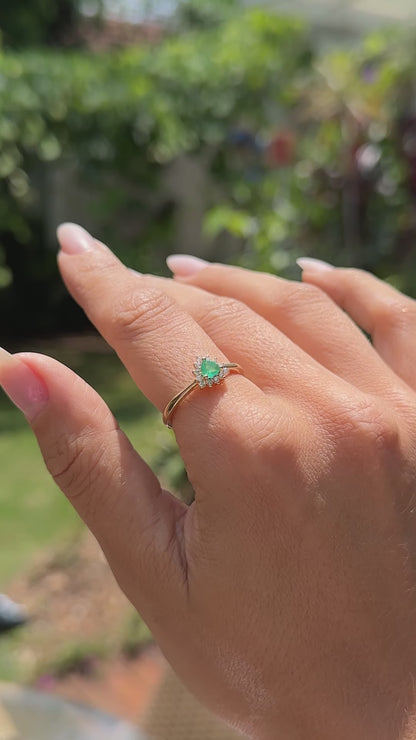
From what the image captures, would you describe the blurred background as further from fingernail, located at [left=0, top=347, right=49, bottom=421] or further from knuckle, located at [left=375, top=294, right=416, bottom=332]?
fingernail, located at [left=0, top=347, right=49, bottom=421]

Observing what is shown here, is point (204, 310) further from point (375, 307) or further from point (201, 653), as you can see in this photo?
point (201, 653)

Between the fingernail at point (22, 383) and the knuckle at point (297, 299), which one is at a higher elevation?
the fingernail at point (22, 383)

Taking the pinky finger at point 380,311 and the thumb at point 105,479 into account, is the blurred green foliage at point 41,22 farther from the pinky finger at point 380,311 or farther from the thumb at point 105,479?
the thumb at point 105,479

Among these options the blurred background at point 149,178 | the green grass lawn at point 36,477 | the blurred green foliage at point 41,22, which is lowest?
the green grass lawn at point 36,477

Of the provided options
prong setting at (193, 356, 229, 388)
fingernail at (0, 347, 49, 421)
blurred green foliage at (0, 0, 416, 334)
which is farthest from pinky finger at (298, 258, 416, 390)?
blurred green foliage at (0, 0, 416, 334)

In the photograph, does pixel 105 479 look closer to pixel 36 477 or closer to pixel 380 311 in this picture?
pixel 380 311

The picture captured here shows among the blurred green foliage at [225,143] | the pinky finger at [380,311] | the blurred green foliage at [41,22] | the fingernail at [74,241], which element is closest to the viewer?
the fingernail at [74,241]

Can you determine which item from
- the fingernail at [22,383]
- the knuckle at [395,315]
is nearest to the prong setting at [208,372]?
the fingernail at [22,383]

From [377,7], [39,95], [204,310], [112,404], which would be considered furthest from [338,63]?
[377,7]

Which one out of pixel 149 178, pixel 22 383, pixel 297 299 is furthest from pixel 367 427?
pixel 149 178
